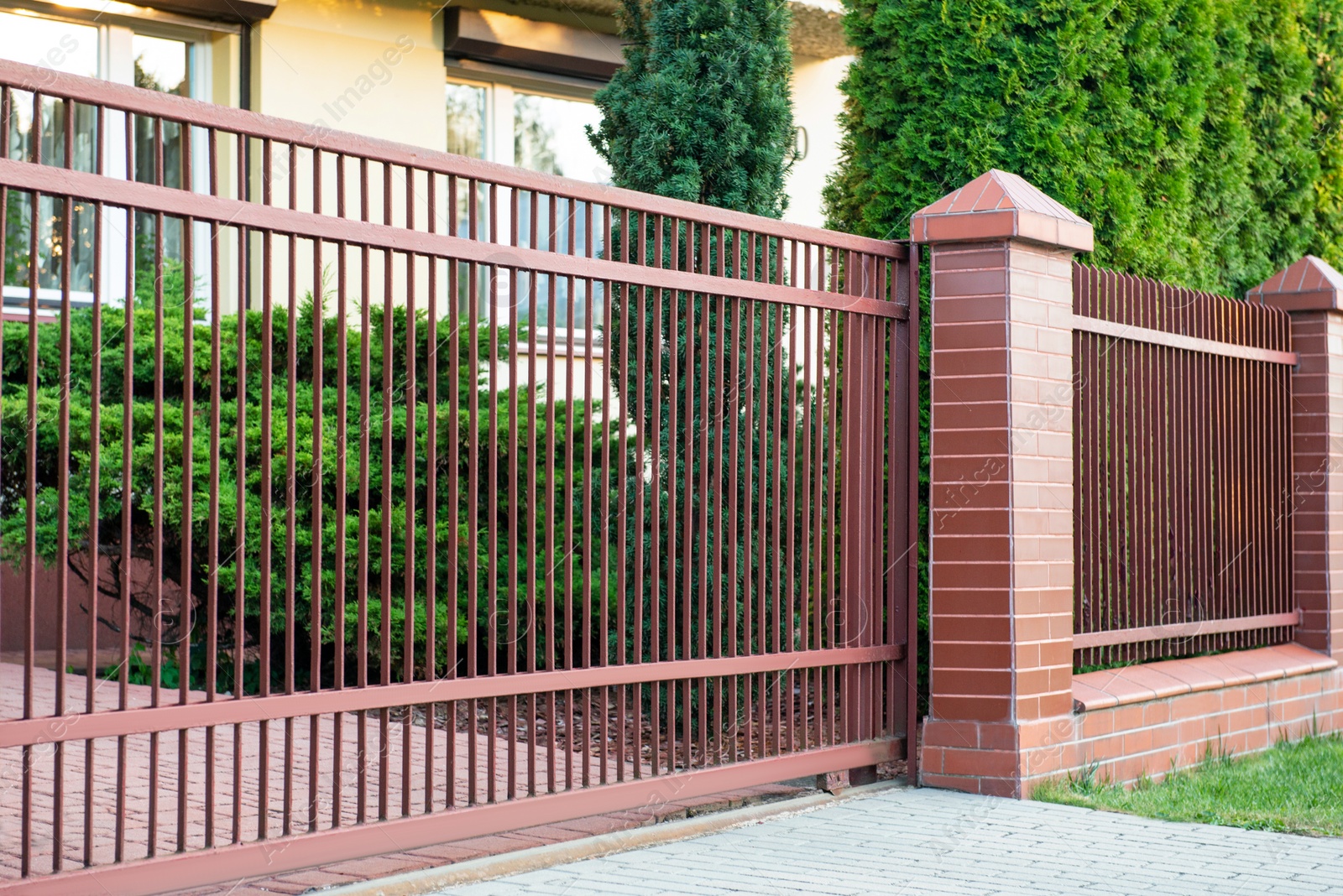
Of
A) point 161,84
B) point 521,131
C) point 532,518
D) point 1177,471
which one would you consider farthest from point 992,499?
point 161,84

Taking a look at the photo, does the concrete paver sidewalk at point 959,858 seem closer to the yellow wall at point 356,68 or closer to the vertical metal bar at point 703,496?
the vertical metal bar at point 703,496

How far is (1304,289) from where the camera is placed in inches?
310

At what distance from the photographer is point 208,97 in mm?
9742

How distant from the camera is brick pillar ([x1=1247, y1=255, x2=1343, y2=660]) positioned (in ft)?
25.8

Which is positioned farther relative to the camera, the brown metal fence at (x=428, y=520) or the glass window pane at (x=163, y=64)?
the glass window pane at (x=163, y=64)

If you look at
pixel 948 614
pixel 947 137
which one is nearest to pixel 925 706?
pixel 948 614

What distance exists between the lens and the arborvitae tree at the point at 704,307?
15.8ft

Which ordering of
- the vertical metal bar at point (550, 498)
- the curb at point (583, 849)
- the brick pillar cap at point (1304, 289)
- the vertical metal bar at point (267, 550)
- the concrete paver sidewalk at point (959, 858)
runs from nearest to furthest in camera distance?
1. the vertical metal bar at point (267, 550)
2. the curb at point (583, 849)
3. the concrete paver sidewalk at point (959, 858)
4. the vertical metal bar at point (550, 498)
5. the brick pillar cap at point (1304, 289)

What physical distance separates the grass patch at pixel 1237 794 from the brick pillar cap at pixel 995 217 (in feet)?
7.30

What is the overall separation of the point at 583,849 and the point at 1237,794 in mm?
2966

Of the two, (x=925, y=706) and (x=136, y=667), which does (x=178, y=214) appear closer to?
(x=925, y=706)

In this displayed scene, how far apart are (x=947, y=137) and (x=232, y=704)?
4.42 m

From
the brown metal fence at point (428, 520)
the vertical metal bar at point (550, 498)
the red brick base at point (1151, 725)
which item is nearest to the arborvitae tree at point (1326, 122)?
the red brick base at point (1151, 725)

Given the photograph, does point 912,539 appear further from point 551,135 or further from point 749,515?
point 551,135
